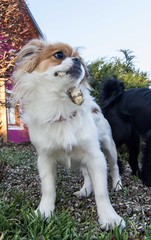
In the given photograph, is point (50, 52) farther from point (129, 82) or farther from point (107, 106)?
point (129, 82)

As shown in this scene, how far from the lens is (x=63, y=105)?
3.08 m

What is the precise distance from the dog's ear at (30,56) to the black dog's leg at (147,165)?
1.58m

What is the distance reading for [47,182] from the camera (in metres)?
3.13

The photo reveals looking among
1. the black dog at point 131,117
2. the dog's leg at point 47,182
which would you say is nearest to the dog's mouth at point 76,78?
the dog's leg at point 47,182

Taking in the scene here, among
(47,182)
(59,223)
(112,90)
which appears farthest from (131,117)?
(59,223)

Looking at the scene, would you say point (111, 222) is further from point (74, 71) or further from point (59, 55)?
point (59, 55)

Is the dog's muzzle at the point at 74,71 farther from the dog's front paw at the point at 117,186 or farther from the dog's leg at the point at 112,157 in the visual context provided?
the dog's front paw at the point at 117,186

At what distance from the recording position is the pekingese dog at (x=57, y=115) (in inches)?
116

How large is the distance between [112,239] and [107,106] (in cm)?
241

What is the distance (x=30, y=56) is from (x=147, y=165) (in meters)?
1.80

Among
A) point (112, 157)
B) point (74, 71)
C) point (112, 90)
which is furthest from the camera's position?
point (112, 90)

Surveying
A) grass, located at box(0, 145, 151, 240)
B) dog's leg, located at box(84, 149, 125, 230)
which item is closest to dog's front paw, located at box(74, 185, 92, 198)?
grass, located at box(0, 145, 151, 240)

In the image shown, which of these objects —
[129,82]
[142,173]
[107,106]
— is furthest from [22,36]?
[142,173]

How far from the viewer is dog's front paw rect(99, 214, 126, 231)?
8.76 feet
